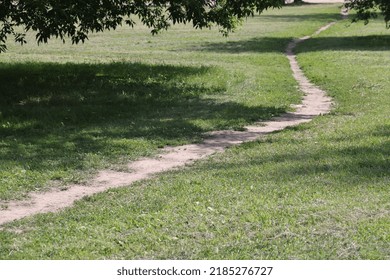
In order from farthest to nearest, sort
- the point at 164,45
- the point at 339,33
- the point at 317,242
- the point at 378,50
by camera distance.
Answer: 1. the point at 339,33
2. the point at 164,45
3. the point at 378,50
4. the point at 317,242

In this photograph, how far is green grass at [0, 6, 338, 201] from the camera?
11039mm

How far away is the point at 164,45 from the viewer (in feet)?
120

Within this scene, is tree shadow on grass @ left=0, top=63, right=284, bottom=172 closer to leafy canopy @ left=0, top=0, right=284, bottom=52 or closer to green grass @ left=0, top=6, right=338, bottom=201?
green grass @ left=0, top=6, right=338, bottom=201

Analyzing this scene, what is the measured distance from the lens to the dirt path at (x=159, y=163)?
866 centimetres

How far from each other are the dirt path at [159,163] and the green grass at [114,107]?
25cm

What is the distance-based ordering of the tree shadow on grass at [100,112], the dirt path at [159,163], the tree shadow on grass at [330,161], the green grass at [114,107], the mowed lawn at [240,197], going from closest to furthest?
the mowed lawn at [240,197], the dirt path at [159,163], the tree shadow on grass at [330,161], the green grass at [114,107], the tree shadow on grass at [100,112]

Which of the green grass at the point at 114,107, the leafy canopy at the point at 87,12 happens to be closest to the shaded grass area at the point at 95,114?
the green grass at the point at 114,107

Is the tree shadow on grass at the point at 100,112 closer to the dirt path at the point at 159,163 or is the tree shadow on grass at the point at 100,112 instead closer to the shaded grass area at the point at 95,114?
the shaded grass area at the point at 95,114

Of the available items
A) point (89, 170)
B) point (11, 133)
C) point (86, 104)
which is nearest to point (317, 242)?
point (89, 170)

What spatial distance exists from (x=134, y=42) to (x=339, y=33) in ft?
37.7

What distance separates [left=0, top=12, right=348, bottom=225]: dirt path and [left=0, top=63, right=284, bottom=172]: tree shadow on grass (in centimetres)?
41

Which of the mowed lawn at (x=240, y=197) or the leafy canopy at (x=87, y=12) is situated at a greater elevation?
the leafy canopy at (x=87, y=12)

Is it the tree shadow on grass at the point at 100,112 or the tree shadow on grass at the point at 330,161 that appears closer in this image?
the tree shadow on grass at the point at 330,161

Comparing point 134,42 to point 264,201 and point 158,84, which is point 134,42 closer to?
point 158,84
